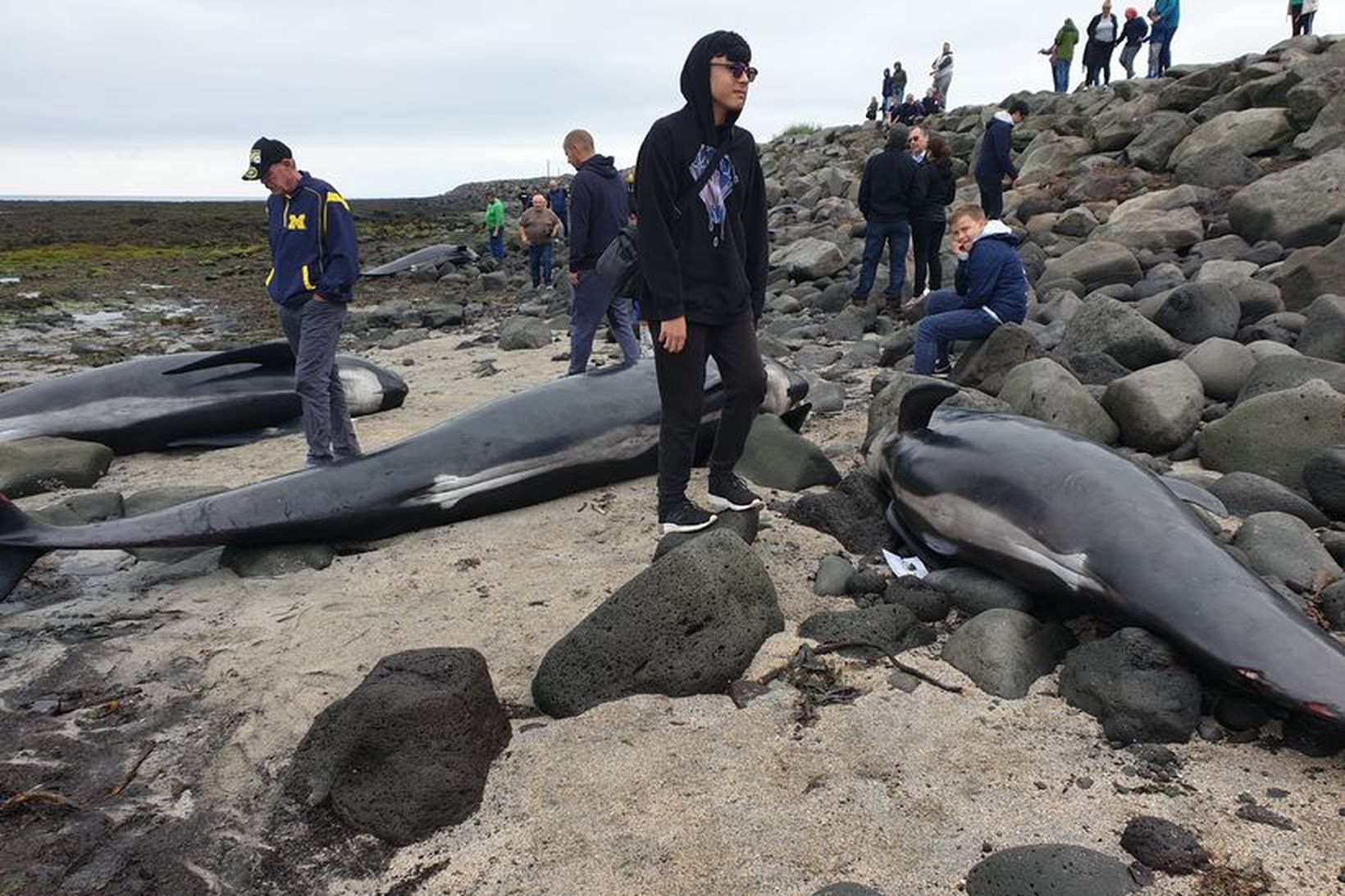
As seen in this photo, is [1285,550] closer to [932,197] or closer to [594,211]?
[594,211]

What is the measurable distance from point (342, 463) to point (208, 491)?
1161 mm

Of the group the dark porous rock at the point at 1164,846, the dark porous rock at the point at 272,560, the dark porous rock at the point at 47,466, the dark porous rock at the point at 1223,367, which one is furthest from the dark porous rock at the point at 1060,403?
the dark porous rock at the point at 47,466

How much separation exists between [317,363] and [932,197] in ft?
22.4

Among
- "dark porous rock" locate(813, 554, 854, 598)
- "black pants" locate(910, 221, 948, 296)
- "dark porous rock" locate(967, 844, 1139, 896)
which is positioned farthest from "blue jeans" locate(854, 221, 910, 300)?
"dark porous rock" locate(967, 844, 1139, 896)

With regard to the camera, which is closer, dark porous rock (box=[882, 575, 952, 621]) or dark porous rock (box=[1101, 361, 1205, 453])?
dark porous rock (box=[882, 575, 952, 621])

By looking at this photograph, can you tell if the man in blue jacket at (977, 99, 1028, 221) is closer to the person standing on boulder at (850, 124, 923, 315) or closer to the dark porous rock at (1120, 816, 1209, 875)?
the person standing on boulder at (850, 124, 923, 315)

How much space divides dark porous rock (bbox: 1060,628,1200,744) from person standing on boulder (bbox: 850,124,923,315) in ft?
24.1

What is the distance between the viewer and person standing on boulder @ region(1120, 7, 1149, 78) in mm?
21250

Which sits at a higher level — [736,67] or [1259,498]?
[736,67]

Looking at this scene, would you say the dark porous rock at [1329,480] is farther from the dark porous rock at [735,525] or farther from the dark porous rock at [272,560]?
the dark porous rock at [272,560]

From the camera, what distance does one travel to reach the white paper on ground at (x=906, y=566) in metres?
4.18

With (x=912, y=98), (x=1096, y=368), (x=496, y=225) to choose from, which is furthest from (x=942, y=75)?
(x=1096, y=368)

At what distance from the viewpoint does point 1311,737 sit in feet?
9.48

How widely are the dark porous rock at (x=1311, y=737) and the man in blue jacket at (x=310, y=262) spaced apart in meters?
5.14
